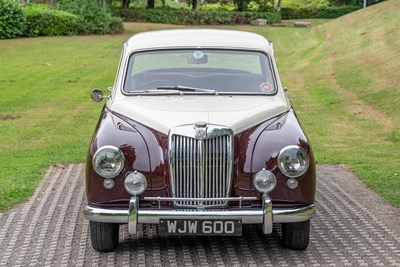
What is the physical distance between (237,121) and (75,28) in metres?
37.2

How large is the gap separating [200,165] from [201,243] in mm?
956

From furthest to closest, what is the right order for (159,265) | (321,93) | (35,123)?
(321,93), (35,123), (159,265)

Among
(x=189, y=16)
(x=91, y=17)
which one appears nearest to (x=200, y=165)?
(x=91, y=17)

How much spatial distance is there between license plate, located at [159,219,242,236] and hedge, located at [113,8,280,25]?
49.9 m

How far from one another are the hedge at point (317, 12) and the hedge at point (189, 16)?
21.4ft

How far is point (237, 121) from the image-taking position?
6.30 meters

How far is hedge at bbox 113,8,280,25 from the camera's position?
55344 mm

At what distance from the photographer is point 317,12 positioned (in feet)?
205

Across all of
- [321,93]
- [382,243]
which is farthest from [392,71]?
[382,243]

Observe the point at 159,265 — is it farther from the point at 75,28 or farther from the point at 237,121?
the point at 75,28

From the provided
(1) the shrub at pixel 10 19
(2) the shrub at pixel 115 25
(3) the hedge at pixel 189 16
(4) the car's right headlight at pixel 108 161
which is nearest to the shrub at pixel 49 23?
(1) the shrub at pixel 10 19

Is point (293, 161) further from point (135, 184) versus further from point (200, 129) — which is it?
point (135, 184)

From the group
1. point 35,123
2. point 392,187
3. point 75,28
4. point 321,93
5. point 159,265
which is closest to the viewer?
point 159,265

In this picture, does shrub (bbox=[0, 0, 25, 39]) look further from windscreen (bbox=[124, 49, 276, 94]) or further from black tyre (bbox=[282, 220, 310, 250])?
black tyre (bbox=[282, 220, 310, 250])
